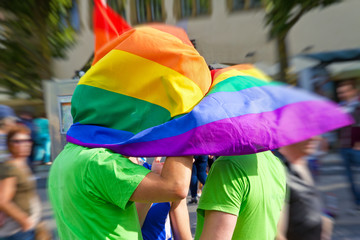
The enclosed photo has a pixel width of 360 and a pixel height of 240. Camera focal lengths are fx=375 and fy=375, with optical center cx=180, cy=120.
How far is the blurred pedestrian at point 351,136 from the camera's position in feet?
15.6

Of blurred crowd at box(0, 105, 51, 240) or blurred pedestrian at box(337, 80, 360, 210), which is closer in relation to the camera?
blurred crowd at box(0, 105, 51, 240)

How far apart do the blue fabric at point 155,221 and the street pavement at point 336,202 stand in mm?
2505

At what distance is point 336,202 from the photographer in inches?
213

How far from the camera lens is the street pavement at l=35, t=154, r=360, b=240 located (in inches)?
167

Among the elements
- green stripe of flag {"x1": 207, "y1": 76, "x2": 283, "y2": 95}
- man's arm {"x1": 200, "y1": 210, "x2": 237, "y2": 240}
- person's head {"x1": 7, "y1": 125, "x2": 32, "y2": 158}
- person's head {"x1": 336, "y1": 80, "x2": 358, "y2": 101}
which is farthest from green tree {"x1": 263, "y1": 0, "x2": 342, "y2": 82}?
man's arm {"x1": 200, "y1": 210, "x2": 237, "y2": 240}

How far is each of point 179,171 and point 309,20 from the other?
7739 millimetres

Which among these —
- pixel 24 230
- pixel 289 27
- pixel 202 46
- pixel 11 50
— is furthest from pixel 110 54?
pixel 11 50

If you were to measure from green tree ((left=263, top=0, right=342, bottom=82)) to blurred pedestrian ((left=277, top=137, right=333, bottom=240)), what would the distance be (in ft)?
12.9

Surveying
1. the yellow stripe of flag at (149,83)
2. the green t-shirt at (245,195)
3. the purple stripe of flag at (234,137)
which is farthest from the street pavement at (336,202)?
the yellow stripe of flag at (149,83)

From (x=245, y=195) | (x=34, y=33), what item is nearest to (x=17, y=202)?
(x=245, y=195)

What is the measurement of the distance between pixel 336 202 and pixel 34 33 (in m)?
5.61

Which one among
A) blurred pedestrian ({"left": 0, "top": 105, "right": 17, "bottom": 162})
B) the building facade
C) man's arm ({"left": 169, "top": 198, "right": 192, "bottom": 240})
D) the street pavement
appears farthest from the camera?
the street pavement

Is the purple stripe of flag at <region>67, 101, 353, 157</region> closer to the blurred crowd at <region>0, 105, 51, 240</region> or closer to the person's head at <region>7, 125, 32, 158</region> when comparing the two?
the blurred crowd at <region>0, 105, 51, 240</region>

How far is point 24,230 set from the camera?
3.01 m
